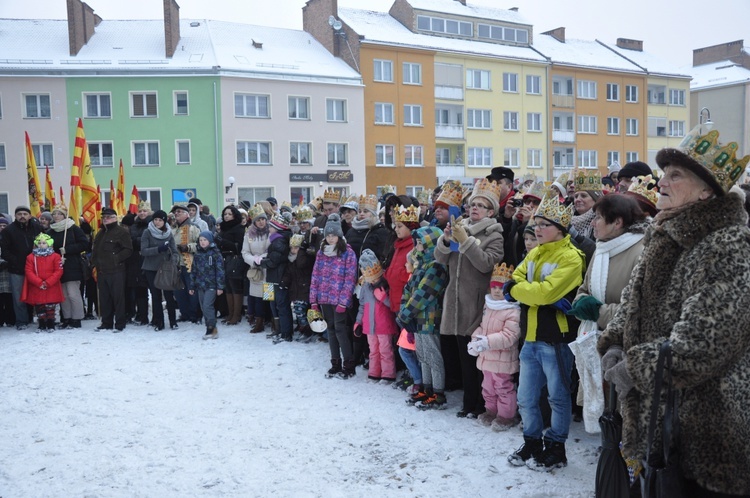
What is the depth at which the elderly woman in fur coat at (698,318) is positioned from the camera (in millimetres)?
2645

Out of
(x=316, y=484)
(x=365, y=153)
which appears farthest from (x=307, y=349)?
(x=365, y=153)

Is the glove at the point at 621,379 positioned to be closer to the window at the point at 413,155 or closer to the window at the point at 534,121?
the window at the point at 413,155

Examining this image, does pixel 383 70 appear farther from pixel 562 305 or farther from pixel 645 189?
pixel 562 305

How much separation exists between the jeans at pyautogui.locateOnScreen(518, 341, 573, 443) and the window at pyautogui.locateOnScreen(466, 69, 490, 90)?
40.2 metres

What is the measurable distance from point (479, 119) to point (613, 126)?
40.9 ft

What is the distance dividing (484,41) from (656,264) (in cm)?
4581

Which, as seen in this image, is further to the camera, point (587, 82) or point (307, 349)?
point (587, 82)

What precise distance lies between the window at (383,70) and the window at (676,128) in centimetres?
2519

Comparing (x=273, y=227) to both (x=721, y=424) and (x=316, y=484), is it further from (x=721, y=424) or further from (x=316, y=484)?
(x=721, y=424)

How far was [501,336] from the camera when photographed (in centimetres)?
588

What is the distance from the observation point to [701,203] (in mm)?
2846

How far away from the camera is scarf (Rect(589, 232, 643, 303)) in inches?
180

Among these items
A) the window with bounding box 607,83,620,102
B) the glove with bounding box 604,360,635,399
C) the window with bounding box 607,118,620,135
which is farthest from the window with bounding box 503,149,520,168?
the glove with bounding box 604,360,635,399

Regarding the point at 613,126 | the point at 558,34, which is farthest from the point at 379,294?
the point at 558,34
